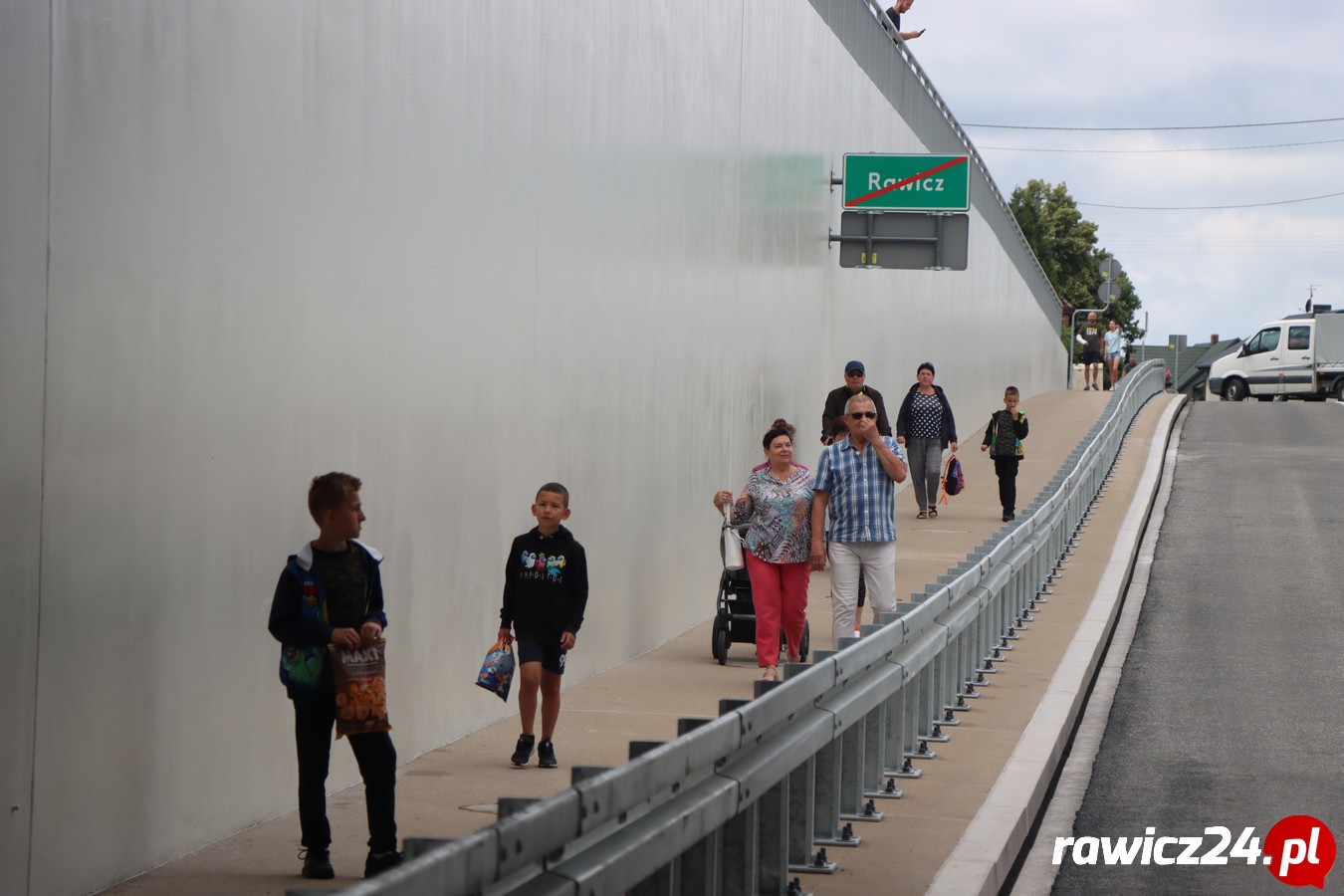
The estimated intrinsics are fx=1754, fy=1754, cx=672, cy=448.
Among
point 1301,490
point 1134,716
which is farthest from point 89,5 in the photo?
point 1301,490

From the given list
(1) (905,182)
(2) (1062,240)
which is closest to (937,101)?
(1) (905,182)

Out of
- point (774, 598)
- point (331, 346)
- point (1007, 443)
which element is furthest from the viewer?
point (1007, 443)

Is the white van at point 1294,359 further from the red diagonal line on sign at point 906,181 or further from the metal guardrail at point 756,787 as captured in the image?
the metal guardrail at point 756,787

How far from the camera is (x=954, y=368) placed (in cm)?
3312

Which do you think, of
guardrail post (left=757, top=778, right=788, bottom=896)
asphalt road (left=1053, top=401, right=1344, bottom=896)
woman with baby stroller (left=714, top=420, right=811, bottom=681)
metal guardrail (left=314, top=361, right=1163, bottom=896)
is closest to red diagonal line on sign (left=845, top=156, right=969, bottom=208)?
asphalt road (left=1053, top=401, right=1344, bottom=896)

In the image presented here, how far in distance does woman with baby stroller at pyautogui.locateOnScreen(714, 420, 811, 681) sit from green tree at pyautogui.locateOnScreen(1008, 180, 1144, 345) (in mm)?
87557

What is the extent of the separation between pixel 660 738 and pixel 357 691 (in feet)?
11.8

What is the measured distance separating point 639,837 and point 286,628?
2.36 m

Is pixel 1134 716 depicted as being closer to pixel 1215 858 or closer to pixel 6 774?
pixel 1215 858

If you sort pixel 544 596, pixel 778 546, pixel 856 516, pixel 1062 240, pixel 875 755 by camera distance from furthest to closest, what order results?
pixel 1062 240, pixel 778 546, pixel 856 516, pixel 544 596, pixel 875 755

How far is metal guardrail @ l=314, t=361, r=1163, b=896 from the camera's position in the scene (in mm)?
3828

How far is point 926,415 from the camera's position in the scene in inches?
815

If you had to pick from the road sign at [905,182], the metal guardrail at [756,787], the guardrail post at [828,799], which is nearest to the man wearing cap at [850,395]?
the road sign at [905,182]

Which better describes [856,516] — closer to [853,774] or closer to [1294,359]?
[853,774]
